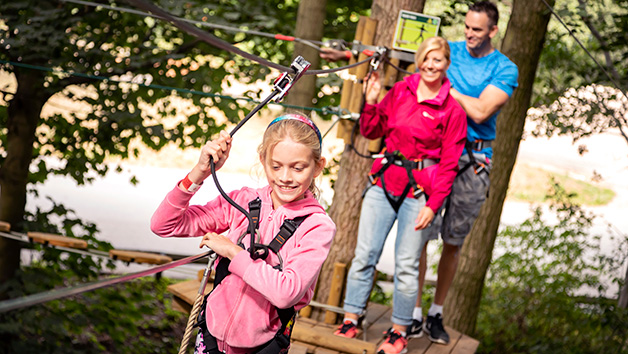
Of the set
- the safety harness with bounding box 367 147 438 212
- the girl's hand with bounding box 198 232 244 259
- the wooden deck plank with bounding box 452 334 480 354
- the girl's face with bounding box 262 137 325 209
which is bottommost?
the wooden deck plank with bounding box 452 334 480 354

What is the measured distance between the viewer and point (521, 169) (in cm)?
1595

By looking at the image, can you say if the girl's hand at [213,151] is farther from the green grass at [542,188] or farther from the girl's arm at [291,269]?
the green grass at [542,188]

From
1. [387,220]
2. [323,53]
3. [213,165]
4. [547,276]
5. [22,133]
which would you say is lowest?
[547,276]

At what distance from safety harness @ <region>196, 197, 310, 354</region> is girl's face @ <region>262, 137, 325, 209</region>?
0.07 metres

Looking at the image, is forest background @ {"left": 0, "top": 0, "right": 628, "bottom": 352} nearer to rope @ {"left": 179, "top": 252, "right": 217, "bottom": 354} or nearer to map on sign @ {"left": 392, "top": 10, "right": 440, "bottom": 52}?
map on sign @ {"left": 392, "top": 10, "right": 440, "bottom": 52}

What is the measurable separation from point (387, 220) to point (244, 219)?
4.40 feet

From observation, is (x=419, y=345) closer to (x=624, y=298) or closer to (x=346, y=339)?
(x=346, y=339)

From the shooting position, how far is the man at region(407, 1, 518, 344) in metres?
3.14

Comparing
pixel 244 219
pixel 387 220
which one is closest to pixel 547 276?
pixel 387 220

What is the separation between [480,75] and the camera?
3.23m

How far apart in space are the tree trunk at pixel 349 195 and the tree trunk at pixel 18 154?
2951 millimetres

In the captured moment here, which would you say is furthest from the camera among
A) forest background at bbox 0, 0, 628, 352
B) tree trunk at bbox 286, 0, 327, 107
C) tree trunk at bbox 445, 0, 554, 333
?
tree trunk at bbox 445, 0, 554, 333

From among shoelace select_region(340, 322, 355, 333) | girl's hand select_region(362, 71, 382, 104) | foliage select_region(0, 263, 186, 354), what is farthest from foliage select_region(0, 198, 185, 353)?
girl's hand select_region(362, 71, 382, 104)

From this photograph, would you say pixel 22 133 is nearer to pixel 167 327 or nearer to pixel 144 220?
pixel 167 327
